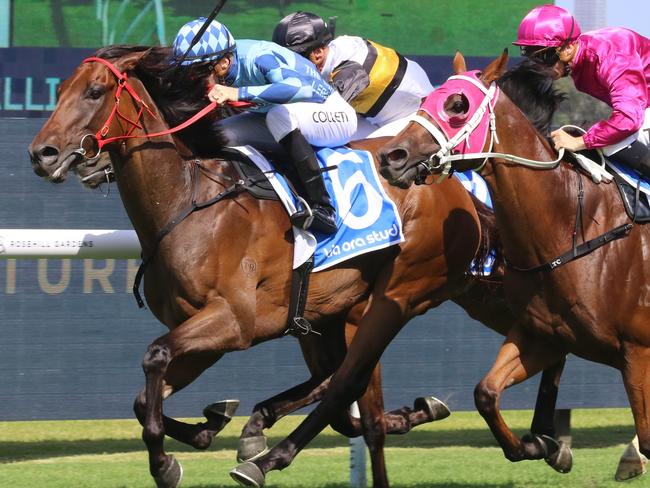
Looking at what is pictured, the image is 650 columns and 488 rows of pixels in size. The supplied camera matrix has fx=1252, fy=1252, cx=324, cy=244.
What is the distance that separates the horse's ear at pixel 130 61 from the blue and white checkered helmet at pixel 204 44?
0.15 meters

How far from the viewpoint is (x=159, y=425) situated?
187 inches

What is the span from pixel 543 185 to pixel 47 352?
338 centimetres

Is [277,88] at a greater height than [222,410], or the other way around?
[277,88]

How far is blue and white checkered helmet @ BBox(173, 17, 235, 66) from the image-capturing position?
5223 millimetres

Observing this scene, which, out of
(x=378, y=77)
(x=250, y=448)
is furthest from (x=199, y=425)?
(x=378, y=77)

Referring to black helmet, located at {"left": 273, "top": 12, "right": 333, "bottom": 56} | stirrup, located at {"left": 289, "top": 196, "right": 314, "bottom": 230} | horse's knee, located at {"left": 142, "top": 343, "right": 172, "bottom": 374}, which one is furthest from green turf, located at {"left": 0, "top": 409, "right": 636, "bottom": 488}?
black helmet, located at {"left": 273, "top": 12, "right": 333, "bottom": 56}

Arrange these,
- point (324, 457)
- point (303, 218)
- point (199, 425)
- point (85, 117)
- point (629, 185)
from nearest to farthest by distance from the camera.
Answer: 1. point (85, 117)
2. point (629, 185)
3. point (303, 218)
4. point (199, 425)
5. point (324, 457)

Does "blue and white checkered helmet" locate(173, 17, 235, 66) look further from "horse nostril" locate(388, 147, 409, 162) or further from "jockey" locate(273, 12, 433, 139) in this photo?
"horse nostril" locate(388, 147, 409, 162)

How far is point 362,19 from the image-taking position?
42.5 ft

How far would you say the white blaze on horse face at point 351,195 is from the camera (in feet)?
17.9

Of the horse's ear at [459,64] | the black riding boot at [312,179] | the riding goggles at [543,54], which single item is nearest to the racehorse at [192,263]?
the black riding boot at [312,179]

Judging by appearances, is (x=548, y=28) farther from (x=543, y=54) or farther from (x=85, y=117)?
(x=85, y=117)

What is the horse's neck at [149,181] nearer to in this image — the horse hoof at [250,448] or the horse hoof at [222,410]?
the horse hoof at [222,410]

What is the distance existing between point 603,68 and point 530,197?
0.61 meters
